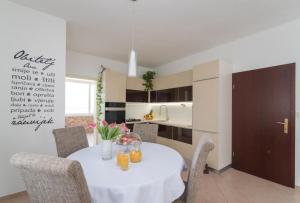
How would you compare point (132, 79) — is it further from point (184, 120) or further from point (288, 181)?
point (288, 181)

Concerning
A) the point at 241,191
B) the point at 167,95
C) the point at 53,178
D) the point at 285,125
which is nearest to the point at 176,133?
the point at 167,95

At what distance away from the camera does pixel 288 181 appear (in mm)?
2609

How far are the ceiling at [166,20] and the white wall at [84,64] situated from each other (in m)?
0.40

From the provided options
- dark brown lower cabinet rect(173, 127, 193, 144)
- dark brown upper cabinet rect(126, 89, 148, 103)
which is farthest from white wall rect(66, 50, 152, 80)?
dark brown lower cabinet rect(173, 127, 193, 144)

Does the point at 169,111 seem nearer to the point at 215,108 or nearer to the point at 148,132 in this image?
the point at 215,108

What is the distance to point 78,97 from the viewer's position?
7270 mm

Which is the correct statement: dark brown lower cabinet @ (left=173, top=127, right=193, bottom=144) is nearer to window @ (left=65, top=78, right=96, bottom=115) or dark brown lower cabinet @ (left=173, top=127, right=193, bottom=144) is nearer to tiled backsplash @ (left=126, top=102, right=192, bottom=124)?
tiled backsplash @ (left=126, top=102, right=192, bottom=124)

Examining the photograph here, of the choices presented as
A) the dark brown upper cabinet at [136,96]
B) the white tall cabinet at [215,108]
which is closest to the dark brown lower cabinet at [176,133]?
the white tall cabinet at [215,108]

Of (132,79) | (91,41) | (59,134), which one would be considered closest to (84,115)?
(132,79)

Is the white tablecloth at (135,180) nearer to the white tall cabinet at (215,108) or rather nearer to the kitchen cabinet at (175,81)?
the white tall cabinet at (215,108)

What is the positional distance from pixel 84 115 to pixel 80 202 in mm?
6927

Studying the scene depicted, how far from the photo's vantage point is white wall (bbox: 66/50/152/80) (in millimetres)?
4182

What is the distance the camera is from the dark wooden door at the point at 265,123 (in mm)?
2623

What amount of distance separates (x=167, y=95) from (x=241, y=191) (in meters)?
2.88
